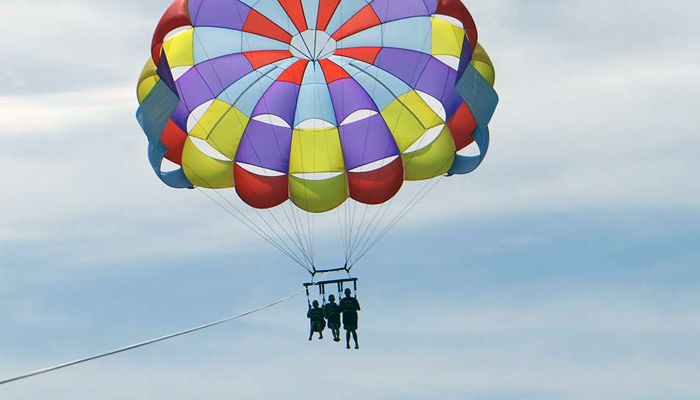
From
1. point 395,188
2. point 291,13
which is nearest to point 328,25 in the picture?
point 291,13

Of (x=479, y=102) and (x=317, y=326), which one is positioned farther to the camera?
(x=479, y=102)

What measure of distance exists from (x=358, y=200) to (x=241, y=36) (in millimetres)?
3675

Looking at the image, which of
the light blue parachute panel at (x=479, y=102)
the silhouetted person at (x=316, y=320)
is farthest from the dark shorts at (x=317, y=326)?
the light blue parachute panel at (x=479, y=102)

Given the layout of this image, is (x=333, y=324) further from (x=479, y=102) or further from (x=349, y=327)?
(x=479, y=102)

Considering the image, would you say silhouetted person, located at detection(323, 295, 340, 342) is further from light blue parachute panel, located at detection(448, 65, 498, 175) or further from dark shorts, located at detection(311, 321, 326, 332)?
light blue parachute panel, located at detection(448, 65, 498, 175)

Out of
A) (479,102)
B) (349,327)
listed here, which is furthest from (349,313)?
(479,102)

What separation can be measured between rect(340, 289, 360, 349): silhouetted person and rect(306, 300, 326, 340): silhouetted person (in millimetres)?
423

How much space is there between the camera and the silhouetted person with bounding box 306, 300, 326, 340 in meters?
18.5

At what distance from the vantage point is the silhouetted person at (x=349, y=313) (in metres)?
18.3

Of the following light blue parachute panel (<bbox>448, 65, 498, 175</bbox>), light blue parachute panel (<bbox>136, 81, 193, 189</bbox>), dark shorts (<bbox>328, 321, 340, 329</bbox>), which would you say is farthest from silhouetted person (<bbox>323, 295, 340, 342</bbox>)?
light blue parachute panel (<bbox>136, 81, 193, 189</bbox>)

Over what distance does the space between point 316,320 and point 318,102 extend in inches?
162

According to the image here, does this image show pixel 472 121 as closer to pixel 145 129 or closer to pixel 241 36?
pixel 241 36

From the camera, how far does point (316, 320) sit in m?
18.5

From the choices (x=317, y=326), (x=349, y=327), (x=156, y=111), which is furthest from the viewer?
(x=156, y=111)
